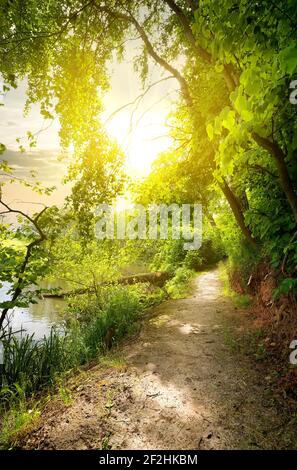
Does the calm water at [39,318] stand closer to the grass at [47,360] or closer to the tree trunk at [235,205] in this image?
the grass at [47,360]

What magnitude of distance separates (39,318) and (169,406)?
39.6 ft

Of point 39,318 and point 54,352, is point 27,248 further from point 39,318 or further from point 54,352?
point 39,318

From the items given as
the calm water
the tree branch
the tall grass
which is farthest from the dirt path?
the calm water

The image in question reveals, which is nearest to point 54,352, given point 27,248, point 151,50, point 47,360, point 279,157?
point 47,360

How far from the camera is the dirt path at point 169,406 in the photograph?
3367 millimetres

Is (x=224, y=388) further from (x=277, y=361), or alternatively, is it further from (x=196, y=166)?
(x=196, y=166)

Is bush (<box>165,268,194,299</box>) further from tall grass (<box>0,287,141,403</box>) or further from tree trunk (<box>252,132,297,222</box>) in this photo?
tree trunk (<box>252,132,297,222</box>)

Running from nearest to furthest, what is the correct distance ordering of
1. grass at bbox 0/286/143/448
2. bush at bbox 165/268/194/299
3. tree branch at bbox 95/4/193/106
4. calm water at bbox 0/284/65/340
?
grass at bbox 0/286/143/448 → tree branch at bbox 95/4/193/106 → bush at bbox 165/268/194/299 → calm water at bbox 0/284/65/340

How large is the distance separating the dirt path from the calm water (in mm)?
7922

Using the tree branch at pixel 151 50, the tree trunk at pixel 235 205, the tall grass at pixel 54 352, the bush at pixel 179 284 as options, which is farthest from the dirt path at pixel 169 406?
the tree branch at pixel 151 50

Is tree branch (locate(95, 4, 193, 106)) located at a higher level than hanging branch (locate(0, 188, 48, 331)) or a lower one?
higher

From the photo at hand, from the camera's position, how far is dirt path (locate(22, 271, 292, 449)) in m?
3.37

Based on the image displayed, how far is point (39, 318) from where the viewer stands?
47.4 ft
